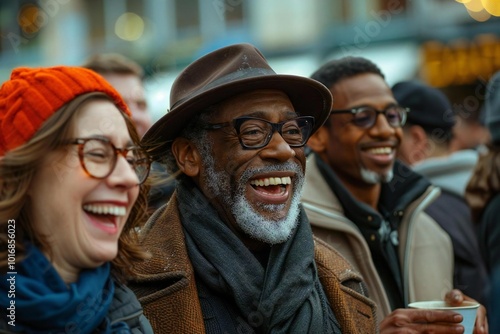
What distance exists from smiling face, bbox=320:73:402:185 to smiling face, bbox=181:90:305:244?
3.59 ft

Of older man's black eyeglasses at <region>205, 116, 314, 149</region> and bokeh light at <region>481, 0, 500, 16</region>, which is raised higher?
older man's black eyeglasses at <region>205, 116, 314, 149</region>

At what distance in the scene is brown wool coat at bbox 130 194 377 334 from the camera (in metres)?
3.15

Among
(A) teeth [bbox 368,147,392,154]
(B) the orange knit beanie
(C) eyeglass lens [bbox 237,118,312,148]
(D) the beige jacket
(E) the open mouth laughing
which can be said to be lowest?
(D) the beige jacket

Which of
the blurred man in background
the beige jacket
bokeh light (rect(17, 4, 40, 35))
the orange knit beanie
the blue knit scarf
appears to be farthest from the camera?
bokeh light (rect(17, 4, 40, 35))

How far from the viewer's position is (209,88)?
333 cm

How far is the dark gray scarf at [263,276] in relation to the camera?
3168 millimetres

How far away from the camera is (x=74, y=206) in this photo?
8.27 ft

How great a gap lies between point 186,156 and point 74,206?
111cm

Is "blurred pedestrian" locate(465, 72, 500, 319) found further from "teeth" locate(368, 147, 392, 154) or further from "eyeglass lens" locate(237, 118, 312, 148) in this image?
"eyeglass lens" locate(237, 118, 312, 148)

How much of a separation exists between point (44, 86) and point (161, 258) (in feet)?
3.26

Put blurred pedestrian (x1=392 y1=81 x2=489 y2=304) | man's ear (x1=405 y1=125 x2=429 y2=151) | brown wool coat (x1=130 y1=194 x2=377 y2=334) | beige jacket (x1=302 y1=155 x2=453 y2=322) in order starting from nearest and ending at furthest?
brown wool coat (x1=130 y1=194 x2=377 y2=334) < beige jacket (x1=302 y1=155 x2=453 y2=322) < blurred pedestrian (x1=392 y1=81 x2=489 y2=304) < man's ear (x1=405 y1=125 x2=429 y2=151)

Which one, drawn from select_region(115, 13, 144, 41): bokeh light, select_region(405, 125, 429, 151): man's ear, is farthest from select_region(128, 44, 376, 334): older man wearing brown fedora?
select_region(115, 13, 144, 41): bokeh light

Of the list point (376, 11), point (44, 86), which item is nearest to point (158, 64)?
point (376, 11)

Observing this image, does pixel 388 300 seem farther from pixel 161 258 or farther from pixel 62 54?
pixel 62 54
